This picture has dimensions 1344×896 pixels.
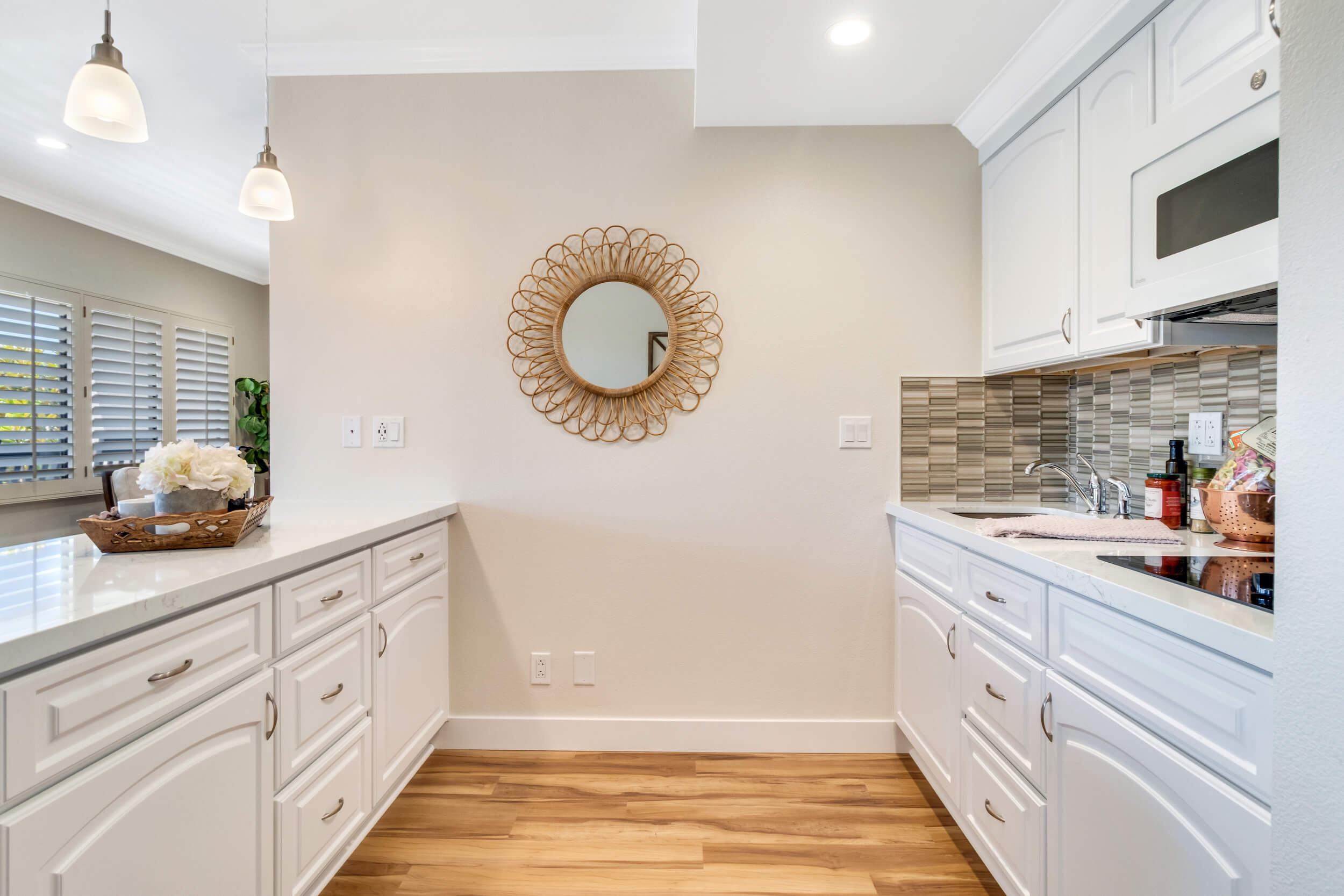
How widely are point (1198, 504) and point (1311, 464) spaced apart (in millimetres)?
1152

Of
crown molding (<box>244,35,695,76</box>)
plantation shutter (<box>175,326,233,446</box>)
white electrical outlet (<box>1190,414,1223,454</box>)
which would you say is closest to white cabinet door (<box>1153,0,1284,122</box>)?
white electrical outlet (<box>1190,414,1223,454</box>)

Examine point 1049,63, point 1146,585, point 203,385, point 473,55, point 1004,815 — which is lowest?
point 1004,815

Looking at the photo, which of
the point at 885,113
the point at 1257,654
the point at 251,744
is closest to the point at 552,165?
the point at 885,113

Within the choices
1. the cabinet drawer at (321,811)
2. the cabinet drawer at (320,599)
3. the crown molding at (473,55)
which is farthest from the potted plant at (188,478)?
the crown molding at (473,55)

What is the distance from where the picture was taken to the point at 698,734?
7.34ft

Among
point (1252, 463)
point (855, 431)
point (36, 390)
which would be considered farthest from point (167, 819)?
point (36, 390)

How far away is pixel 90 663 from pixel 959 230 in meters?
2.52

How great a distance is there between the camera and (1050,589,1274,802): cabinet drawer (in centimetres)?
81

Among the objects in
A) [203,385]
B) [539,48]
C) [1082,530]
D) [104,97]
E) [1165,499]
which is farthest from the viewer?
[203,385]

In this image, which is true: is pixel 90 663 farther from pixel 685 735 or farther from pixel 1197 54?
pixel 1197 54

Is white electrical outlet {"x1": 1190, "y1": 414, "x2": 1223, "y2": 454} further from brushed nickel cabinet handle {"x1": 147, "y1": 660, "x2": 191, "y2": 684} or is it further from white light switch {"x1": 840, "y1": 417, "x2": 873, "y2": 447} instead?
brushed nickel cabinet handle {"x1": 147, "y1": 660, "x2": 191, "y2": 684}

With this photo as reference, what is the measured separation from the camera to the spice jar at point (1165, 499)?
1617mm

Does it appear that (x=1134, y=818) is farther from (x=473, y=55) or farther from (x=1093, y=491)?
(x=473, y=55)

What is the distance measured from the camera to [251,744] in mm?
1191
